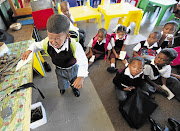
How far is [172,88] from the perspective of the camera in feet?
4.91

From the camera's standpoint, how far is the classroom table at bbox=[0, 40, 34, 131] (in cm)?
60

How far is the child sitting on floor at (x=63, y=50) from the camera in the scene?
28.1 inches

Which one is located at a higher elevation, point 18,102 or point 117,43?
point 18,102

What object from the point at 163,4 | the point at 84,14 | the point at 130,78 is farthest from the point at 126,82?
the point at 163,4

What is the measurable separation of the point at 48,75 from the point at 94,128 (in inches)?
43.9

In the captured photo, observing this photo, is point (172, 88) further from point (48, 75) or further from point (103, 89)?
point (48, 75)

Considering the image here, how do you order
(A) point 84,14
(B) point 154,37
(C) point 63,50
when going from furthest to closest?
(A) point 84,14 < (B) point 154,37 < (C) point 63,50

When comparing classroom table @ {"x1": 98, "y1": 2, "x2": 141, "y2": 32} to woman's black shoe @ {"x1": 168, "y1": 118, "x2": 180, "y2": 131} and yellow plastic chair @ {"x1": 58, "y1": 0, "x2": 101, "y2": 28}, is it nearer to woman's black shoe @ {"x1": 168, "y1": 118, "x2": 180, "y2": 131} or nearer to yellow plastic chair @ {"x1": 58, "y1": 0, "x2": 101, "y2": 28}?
yellow plastic chair @ {"x1": 58, "y1": 0, "x2": 101, "y2": 28}

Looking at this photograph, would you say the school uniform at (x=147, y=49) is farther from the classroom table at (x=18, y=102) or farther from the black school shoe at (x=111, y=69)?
the classroom table at (x=18, y=102)

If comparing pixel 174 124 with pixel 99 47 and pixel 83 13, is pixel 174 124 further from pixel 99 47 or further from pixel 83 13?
pixel 83 13

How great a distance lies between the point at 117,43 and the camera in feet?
6.74

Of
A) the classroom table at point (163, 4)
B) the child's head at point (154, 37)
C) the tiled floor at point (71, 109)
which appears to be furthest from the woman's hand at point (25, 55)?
the classroom table at point (163, 4)

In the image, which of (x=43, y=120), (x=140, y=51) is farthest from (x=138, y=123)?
(x=140, y=51)

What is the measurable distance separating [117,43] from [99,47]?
1.23ft
